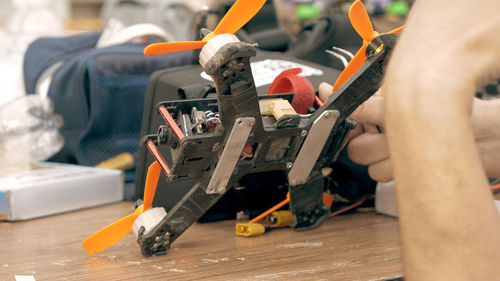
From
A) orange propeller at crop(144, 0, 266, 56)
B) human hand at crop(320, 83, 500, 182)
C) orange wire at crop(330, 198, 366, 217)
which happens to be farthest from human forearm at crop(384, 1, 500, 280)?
orange wire at crop(330, 198, 366, 217)

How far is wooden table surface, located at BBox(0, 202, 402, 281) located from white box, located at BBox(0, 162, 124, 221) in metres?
0.03

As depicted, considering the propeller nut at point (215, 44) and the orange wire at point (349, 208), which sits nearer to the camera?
the propeller nut at point (215, 44)

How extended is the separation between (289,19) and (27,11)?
3.30ft

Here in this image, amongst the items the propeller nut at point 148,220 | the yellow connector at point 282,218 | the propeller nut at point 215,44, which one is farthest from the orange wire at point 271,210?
the propeller nut at point 215,44

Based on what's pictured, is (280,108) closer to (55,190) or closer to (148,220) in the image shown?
(148,220)

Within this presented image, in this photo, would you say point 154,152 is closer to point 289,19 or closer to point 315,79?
point 315,79

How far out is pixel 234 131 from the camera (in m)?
0.48

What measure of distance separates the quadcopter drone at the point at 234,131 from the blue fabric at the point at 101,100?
0.36 meters

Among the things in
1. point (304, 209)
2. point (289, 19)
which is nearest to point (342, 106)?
point (304, 209)

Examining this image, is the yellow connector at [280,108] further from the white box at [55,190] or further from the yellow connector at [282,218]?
the white box at [55,190]

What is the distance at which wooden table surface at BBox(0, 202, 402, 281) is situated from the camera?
509 mm

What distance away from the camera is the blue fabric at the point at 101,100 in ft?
2.93

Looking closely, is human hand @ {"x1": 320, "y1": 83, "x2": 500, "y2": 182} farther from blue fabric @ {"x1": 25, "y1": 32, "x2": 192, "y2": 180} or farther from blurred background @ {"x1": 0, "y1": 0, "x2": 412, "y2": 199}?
blue fabric @ {"x1": 25, "y1": 32, "x2": 192, "y2": 180}

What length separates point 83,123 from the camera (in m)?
0.91
